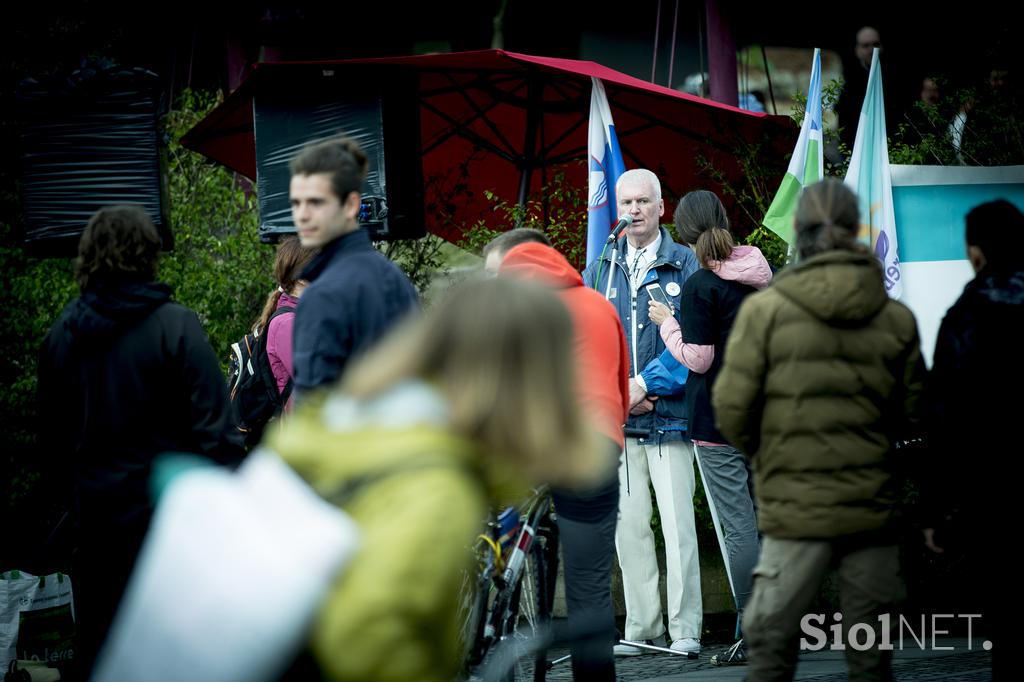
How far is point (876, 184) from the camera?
20.7ft

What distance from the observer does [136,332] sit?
434 cm

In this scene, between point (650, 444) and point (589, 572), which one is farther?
point (650, 444)

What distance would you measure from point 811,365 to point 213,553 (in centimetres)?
234

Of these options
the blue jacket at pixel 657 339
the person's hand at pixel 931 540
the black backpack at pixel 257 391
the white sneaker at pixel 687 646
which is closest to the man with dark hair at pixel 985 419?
the person's hand at pixel 931 540

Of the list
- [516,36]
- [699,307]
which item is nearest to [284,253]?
[699,307]

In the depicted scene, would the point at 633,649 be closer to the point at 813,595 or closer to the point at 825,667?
the point at 825,667

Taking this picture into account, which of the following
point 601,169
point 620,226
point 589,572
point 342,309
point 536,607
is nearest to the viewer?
point 342,309

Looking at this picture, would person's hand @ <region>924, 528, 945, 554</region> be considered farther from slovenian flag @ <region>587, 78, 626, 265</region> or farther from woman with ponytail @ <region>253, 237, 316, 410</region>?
slovenian flag @ <region>587, 78, 626, 265</region>

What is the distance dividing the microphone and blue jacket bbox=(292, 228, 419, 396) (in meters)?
2.25

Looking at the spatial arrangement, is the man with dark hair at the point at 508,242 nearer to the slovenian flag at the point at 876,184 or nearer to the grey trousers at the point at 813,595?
the grey trousers at the point at 813,595

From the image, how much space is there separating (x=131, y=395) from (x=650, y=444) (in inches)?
110

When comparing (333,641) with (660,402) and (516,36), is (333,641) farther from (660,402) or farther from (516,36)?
(516,36)

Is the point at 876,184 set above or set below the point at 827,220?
above

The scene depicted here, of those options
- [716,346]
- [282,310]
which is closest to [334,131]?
[282,310]
